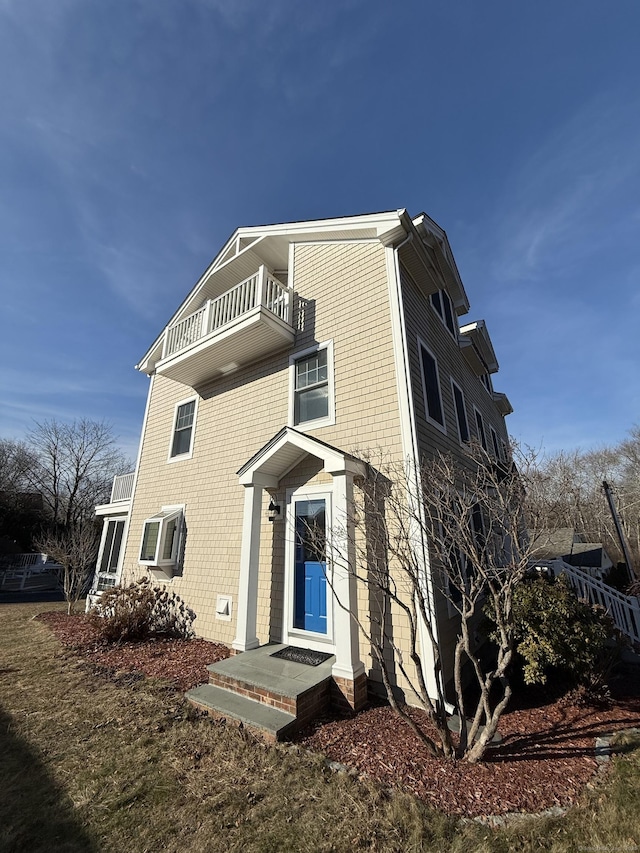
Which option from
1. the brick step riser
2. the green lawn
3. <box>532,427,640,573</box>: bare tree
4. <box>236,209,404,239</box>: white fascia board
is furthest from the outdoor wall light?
<box>532,427,640,573</box>: bare tree

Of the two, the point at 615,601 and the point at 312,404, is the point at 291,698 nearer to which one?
the point at 312,404

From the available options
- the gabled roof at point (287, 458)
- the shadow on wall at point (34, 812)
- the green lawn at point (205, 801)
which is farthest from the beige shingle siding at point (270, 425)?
the shadow on wall at point (34, 812)

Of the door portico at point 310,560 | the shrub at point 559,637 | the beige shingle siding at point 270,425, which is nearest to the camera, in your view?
the shrub at point 559,637

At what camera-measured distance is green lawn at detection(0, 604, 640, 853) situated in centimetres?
279

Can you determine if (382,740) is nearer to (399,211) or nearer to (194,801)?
(194,801)

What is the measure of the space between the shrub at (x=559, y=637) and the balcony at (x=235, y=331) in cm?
703

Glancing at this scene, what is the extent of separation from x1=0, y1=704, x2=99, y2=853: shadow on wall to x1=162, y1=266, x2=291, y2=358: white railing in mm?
7692

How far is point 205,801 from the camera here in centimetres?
322

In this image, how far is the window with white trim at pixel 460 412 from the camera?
948cm

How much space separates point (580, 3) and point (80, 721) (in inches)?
Answer: 573

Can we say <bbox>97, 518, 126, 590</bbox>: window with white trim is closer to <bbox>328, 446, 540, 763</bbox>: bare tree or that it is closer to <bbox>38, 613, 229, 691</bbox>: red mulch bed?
<bbox>38, 613, 229, 691</bbox>: red mulch bed

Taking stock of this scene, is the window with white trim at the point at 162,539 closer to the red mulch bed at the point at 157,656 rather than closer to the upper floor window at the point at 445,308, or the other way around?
the red mulch bed at the point at 157,656

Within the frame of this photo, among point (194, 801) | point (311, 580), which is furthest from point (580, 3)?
point (194, 801)

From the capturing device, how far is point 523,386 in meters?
12.3
